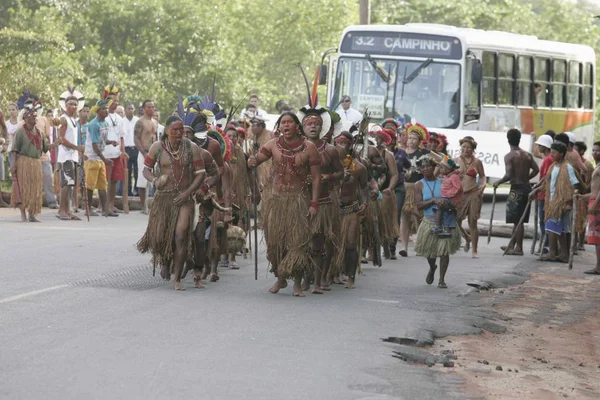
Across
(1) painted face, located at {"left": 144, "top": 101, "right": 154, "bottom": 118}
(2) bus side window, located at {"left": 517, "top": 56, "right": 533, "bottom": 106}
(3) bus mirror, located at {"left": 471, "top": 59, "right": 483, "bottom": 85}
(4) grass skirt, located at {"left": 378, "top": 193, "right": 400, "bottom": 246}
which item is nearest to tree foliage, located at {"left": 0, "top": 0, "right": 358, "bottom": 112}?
(2) bus side window, located at {"left": 517, "top": 56, "right": 533, "bottom": 106}

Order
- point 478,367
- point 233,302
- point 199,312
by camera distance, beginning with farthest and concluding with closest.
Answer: point 233,302 < point 199,312 < point 478,367

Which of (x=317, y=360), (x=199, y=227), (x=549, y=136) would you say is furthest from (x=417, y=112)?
(x=317, y=360)

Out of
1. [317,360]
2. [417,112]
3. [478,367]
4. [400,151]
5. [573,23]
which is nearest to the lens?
[317,360]

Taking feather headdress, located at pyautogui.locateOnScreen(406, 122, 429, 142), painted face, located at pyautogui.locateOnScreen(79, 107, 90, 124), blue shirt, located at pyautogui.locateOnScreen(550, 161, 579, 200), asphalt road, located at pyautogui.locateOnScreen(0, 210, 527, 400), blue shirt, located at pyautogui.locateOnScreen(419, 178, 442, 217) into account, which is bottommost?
asphalt road, located at pyautogui.locateOnScreen(0, 210, 527, 400)

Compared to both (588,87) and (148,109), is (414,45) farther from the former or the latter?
(588,87)

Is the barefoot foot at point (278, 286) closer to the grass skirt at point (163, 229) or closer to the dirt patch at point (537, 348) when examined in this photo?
the grass skirt at point (163, 229)

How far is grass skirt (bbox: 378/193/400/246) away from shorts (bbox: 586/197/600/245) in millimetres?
2439

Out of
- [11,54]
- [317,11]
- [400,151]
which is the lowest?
[400,151]

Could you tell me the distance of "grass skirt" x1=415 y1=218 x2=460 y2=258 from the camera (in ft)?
50.1

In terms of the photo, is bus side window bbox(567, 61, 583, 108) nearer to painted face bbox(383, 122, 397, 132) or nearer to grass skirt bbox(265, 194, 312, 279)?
painted face bbox(383, 122, 397, 132)

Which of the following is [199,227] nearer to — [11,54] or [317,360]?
[317,360]

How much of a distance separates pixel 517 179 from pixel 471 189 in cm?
103

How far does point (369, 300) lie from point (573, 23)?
61254mm

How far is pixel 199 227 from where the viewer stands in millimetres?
14102
